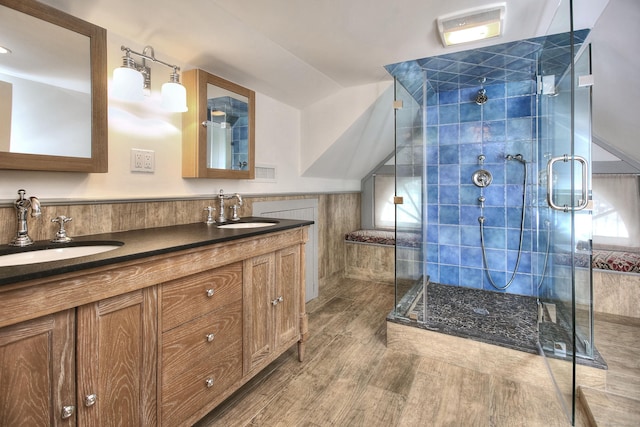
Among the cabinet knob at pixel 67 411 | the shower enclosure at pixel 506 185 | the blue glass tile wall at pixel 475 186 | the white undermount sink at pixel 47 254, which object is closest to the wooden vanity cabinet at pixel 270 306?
the white undermount sink at pixel 47 254

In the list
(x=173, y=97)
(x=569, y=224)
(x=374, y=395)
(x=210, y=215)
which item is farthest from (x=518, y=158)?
(x=173, y=97)

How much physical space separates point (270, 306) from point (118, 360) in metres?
0.80

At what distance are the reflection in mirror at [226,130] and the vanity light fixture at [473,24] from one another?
130 centimetres

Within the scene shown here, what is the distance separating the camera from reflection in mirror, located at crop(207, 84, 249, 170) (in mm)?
1905

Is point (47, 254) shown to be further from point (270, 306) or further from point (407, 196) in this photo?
point (407, 196)

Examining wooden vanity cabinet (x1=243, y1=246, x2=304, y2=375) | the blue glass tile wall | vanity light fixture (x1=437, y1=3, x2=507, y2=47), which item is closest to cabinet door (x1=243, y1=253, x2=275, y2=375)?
wooden vanity cabinet (x1=243, y1=246, x2=304, y2=375)

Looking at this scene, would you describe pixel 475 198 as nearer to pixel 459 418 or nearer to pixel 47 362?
pixel 459 418

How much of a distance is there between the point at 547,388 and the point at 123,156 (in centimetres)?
254

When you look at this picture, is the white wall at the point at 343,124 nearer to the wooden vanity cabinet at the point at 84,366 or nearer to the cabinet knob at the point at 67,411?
the wooden vanity cabinet at the point at 84,366

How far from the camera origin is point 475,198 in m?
2.99

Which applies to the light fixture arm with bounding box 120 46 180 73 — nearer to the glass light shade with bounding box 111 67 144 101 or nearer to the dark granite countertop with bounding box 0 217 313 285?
the glass light shade with bounding box 111 67 144 101

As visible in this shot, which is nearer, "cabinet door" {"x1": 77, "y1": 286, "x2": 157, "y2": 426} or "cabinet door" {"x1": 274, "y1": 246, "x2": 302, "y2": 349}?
"cabinet door" {"x1": 77, "y1": 286, "x2": 157, "y2": 426}

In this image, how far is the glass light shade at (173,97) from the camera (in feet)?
5.35

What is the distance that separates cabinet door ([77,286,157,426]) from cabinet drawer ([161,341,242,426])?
0.07 meters
